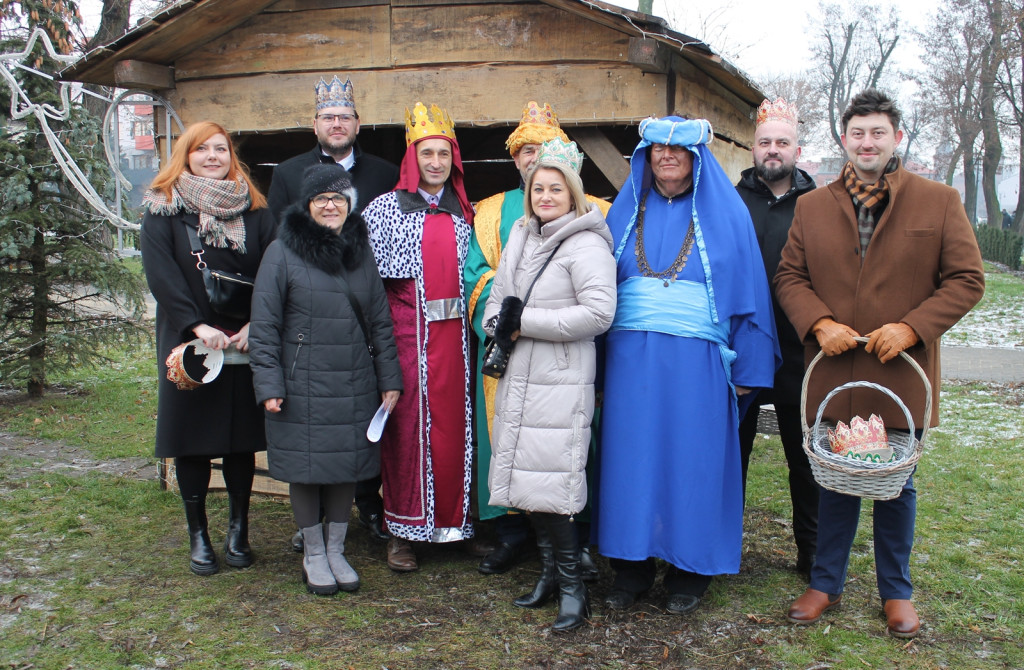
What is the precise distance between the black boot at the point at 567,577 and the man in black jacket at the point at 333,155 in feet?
6.28

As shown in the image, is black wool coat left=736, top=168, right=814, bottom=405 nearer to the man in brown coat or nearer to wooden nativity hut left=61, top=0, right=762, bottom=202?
the man in brown coat

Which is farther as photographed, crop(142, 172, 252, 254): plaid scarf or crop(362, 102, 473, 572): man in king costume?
crop(362, 102, 473, 572): man in king costume

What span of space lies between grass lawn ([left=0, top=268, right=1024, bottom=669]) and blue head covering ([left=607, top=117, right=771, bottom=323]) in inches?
51.2

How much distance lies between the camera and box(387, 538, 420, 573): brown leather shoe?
157 inches

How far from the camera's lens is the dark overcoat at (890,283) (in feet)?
10.1

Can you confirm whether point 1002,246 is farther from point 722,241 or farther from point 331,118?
point 331,118

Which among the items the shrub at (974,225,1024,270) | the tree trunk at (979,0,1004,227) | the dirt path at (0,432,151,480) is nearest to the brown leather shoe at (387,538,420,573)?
the dirt path at (0,432,151,480)

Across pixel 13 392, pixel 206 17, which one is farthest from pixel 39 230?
pixel 206 17

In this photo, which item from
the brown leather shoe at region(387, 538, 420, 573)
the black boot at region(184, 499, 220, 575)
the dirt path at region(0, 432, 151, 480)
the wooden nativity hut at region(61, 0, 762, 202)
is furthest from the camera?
the dirt path at region(0, 432, 151, 480)

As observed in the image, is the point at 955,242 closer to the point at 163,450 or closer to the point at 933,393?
the point at 933,393

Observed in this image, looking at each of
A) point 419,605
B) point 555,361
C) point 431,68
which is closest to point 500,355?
point 555,361

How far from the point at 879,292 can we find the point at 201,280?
2.78 meters

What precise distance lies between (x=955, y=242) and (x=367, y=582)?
9.27ft

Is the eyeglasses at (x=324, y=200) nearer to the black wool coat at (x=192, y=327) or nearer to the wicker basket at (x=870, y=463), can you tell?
the black wool coat at (x=192, y=327)
